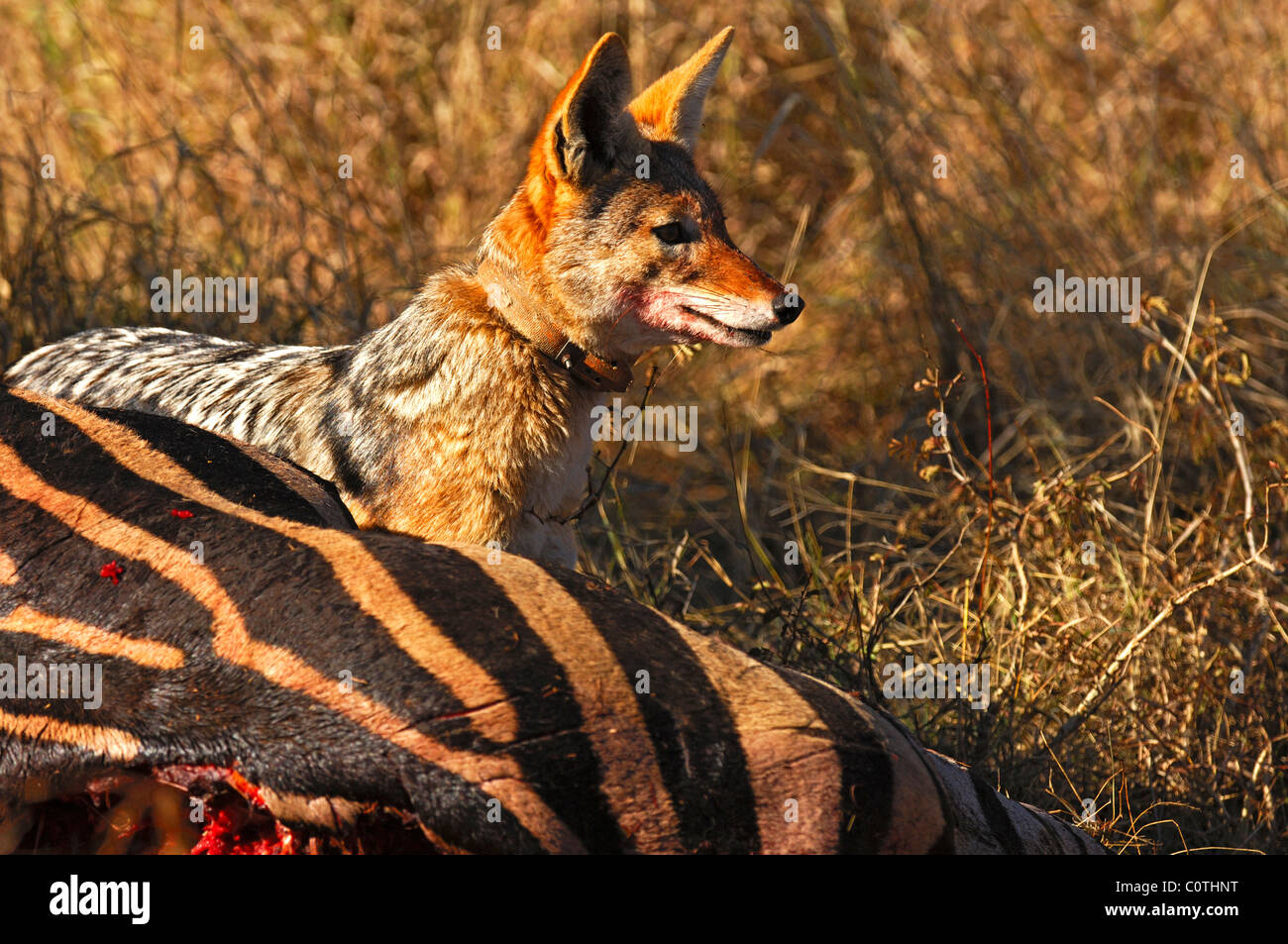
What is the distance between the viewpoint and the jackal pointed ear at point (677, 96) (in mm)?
4820

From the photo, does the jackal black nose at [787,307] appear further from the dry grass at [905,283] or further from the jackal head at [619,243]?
the dry grass at [905,283]

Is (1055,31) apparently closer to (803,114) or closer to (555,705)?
(803,114)

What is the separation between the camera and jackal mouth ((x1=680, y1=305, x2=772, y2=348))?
434 cm

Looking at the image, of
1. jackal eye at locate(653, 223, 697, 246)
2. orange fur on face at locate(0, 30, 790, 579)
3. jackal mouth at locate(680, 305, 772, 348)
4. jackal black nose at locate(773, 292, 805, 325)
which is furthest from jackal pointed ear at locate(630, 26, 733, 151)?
jackal black nose at locate(773, 292, 805, 325)

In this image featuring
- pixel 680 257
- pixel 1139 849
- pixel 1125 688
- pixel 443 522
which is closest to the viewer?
pixel 1139 849

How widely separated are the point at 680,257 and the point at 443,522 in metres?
1.13

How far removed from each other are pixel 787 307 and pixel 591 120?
885 mm

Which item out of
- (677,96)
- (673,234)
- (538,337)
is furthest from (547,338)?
(677,96)

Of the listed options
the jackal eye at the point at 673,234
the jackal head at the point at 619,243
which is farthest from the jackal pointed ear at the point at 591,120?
the jackal eye at the point at 673,234

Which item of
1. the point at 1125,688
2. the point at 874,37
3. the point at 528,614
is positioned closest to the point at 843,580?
the point at 1125,688

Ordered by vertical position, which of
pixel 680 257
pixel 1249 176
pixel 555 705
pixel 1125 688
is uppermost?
pixel 1249 176

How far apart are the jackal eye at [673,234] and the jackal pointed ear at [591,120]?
0.28 meters

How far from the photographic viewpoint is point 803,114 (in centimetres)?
922

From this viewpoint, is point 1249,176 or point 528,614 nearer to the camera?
point 528,614
